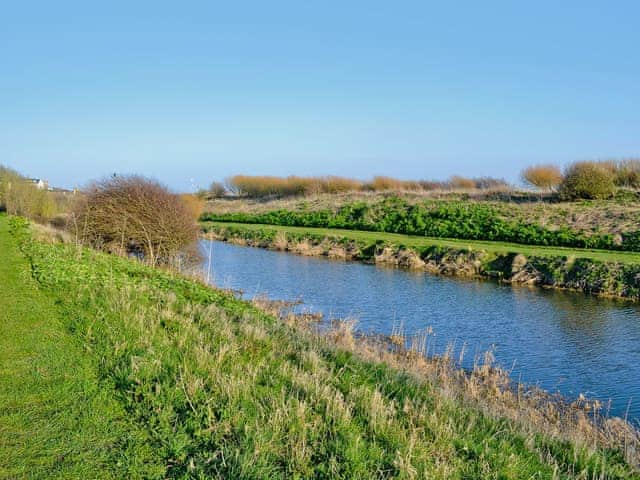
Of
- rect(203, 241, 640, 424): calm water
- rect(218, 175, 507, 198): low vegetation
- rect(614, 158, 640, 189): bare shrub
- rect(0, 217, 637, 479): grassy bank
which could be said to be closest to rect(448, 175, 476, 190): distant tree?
rect(218, 175, 507, 198): low vegetation

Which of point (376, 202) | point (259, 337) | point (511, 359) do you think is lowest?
point (511, 359)

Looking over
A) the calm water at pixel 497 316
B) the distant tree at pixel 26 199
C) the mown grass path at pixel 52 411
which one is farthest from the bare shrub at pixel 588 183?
the mown grass path at pixel 52 411

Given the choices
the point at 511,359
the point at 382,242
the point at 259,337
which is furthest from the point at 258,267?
the point at 259,337

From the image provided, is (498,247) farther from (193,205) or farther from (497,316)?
(193,205)

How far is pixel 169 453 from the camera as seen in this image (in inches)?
205

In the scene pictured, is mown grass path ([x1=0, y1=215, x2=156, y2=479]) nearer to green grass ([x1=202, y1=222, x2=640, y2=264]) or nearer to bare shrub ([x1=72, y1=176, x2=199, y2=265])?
bare shrub ([x1=72, y1=176, x2=199, y2=265])

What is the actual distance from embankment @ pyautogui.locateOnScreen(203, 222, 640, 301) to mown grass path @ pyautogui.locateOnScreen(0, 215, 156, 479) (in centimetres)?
1068

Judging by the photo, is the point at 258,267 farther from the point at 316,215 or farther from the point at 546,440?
the point at 546,440

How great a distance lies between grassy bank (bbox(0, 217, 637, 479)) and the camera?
5191mm

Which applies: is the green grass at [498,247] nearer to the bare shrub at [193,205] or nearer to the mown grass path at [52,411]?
the bare shrub at [193,205]

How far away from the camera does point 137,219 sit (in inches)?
805

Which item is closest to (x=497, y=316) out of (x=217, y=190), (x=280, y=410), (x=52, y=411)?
(x=280, y=410)

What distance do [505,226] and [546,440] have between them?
23.3m

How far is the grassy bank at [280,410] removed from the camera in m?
5.19
